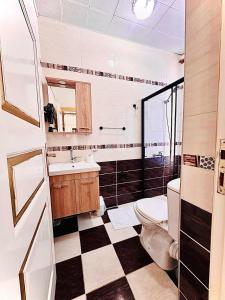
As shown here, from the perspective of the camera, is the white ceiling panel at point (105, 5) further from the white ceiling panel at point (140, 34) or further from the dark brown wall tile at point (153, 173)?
the dark brown wall tile at point (153, 173)

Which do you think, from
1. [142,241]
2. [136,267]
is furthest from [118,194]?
[136,267]

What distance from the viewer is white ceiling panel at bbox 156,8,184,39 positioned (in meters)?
1.72

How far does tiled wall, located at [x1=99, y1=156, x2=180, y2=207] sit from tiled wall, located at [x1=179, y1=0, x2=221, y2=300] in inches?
58.1

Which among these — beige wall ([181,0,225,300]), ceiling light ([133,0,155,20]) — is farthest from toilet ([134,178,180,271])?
ceiling light ([133,0,155,20])

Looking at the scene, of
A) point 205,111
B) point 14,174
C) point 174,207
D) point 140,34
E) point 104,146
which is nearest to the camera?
point 14,174

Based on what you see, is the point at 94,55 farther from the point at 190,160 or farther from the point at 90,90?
the point at 190,160

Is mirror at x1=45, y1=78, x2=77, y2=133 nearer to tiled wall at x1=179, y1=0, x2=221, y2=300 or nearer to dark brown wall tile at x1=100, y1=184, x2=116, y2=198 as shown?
dark brown wall tile at x1=100, y1=184, x2=116, y2=198

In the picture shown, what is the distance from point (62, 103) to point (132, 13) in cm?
138

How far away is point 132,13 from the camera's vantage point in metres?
1.69

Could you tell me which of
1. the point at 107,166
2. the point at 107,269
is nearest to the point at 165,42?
the point at 107,166

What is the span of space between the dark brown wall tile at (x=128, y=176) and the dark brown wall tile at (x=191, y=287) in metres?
1.49

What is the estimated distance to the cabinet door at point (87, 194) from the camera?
1.71m

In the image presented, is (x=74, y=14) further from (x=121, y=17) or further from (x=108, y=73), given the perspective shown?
(x=108, y=73)

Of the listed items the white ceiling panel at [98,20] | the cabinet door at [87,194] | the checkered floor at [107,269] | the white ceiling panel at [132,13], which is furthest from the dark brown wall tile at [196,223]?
the white ceiling panel at [98,20]
